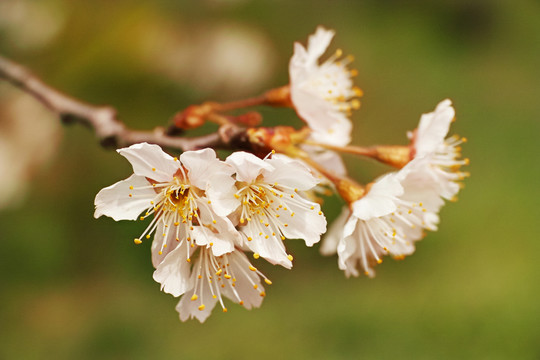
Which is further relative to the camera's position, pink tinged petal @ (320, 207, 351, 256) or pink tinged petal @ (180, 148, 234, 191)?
pink tinged petal @ (320, 207, 351, 256)

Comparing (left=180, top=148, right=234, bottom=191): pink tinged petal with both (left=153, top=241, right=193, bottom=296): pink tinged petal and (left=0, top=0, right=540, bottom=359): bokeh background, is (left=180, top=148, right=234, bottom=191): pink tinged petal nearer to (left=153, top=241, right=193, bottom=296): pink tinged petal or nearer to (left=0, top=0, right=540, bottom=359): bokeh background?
(left=153, top=241, right=193, bottom=296): pink tinged petal

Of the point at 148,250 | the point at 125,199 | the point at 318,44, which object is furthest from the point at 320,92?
the point at 148,250

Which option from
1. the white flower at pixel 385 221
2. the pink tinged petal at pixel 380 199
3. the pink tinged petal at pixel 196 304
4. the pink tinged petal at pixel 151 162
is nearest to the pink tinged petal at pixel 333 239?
the white flower at pixel 385 221

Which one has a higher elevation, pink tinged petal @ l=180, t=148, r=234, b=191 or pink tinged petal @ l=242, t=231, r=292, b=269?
pink tinged petal @ l=180, t=148, r=234, b=191

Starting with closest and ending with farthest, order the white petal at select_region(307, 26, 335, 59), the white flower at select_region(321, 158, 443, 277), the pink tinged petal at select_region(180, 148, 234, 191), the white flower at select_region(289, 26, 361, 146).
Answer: the pink tinged petal at select_region(180, 148, 234, 191) → the white flower at select_region(321, 158, 443, 277) → the white flower at select_region(289, 26, 361, 146) → the white petal at select_region(307, 26, 335, 59)

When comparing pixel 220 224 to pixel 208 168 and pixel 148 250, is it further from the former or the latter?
pixel 148 250

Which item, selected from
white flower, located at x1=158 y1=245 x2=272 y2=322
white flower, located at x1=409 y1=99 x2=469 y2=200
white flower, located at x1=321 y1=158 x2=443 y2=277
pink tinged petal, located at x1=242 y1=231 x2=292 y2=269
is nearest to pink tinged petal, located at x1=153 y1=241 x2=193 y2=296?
white flower, located at x1=158 y1=245 x2=272 y2=322
